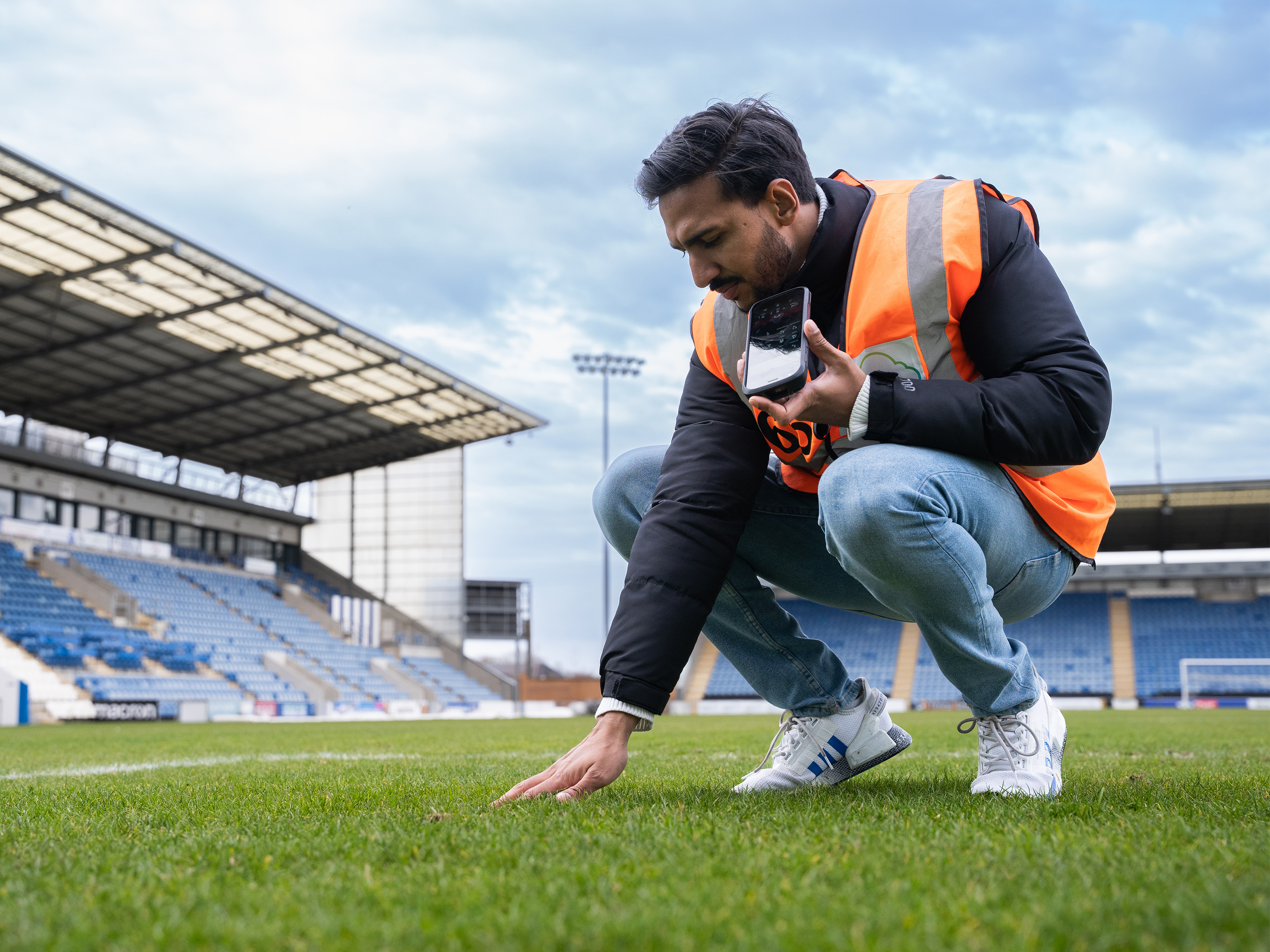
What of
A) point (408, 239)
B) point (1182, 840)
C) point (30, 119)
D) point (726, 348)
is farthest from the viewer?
point (408, 239)

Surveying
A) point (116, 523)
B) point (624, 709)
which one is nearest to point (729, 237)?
point (624, 709)

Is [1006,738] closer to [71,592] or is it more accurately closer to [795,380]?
[795,380]

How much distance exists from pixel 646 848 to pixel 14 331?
22.2 meters

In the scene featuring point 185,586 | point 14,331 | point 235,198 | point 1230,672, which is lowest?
point 1230,672

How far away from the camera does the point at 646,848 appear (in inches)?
53.9

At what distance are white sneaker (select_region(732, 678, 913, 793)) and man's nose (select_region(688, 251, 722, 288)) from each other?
3.36 feet

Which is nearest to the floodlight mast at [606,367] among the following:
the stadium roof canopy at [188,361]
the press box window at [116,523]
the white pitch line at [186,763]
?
the stadium roof canopy at [188,361]

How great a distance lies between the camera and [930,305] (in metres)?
1.96

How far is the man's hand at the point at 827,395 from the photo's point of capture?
1.83 metres

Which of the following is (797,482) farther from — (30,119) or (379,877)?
(30,119)

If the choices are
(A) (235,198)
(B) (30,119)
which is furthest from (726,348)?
(A) (235,198)

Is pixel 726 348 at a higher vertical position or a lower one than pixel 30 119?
lower

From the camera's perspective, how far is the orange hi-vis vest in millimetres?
1949

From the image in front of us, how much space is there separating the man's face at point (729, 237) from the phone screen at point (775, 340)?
6 cm
